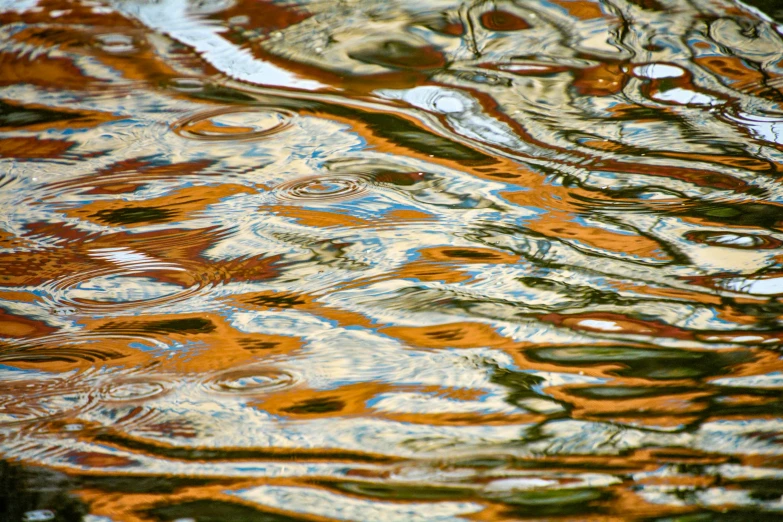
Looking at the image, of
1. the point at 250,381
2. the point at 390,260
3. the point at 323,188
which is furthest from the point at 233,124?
the point at 250,381

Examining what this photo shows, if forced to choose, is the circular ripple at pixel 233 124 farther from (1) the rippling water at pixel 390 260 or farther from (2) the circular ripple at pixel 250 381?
(2) the circular ripple at pixel 250 381

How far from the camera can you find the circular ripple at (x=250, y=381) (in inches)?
39.0

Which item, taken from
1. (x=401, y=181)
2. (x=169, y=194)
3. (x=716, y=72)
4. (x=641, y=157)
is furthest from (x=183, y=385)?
(x=716, y=72)

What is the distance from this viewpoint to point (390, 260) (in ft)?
4.05

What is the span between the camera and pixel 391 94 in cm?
166

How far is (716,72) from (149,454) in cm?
151

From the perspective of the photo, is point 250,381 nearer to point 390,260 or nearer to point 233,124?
point 390,260

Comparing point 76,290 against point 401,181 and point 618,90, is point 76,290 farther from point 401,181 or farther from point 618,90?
point 618,90

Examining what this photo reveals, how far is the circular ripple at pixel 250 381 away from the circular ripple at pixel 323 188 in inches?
18.7

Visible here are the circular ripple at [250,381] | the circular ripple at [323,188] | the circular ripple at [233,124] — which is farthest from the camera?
the circular ripple at [233,124]

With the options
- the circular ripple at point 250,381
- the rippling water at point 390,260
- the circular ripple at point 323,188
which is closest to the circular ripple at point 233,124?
the rippling water at point 390,260

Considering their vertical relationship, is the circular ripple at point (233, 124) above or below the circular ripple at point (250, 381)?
above

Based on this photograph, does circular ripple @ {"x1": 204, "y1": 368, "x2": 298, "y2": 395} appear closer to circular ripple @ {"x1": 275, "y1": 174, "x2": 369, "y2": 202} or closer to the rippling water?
the rippling water

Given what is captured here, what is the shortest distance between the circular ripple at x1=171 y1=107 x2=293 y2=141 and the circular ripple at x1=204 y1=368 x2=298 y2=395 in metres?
0.70
